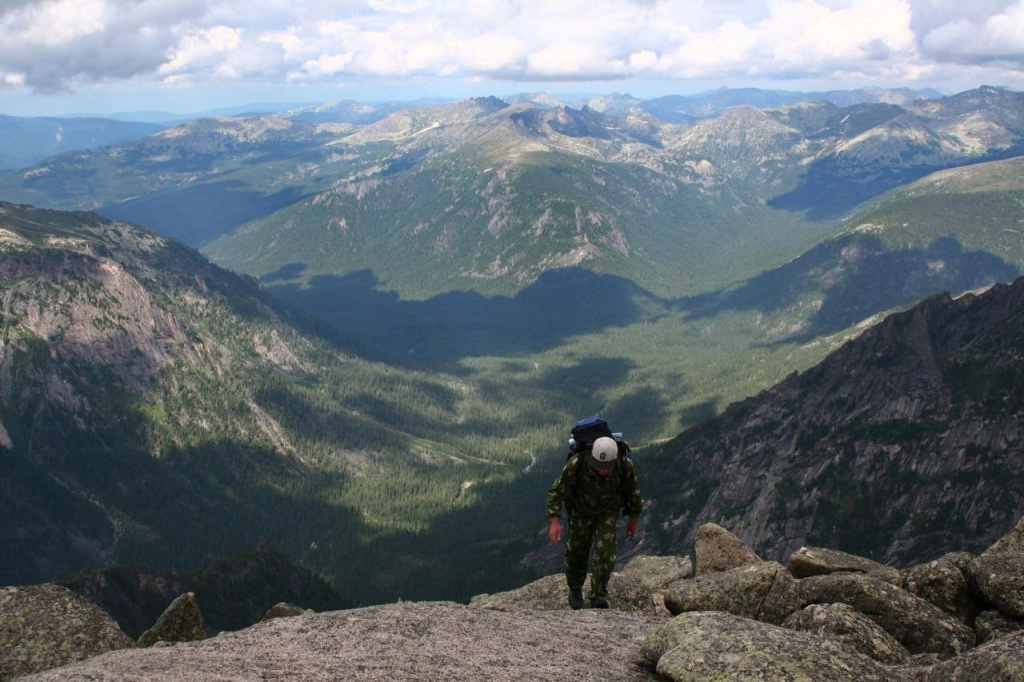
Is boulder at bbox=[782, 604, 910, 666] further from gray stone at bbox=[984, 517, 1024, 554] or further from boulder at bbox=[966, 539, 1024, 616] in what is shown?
gray stone at bbox=[984, 517, 1024, 554]

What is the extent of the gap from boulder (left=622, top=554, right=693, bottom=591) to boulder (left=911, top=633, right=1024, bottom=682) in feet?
68.2

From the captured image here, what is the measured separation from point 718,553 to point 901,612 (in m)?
13.4

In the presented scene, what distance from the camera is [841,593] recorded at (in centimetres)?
3488

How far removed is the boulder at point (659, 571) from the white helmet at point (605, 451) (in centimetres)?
1559

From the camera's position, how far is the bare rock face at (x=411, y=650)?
26.5 meters

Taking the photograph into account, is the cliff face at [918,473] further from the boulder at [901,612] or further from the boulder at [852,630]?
the boulder at [852,630]

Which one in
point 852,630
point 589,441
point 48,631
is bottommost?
point 48,631

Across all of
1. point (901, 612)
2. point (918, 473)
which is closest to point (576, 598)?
point (901, 612)

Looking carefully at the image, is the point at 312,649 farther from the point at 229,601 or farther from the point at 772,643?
the point at 229,601

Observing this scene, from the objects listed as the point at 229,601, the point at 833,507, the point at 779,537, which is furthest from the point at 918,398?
the point at 229,601

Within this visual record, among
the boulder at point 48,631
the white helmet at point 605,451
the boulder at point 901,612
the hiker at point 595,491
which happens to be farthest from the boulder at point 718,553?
the boulder at point 48,631

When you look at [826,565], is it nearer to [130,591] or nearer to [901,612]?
[901,612]

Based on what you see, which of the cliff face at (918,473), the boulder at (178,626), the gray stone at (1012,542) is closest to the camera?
the gray stone at (1012,542)

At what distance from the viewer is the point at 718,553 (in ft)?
149
